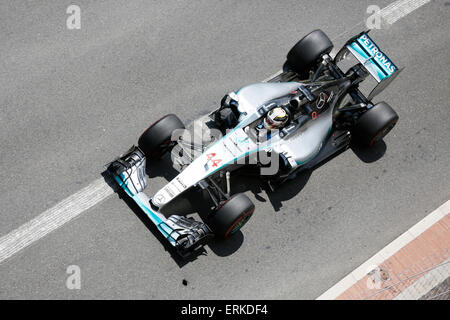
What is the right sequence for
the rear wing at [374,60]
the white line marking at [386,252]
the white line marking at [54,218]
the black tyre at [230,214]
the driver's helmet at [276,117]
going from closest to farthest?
the black tyre at [230,214]
the driver's helmet at [276,117]
the white line marking at [54,218]
the white line marking at [386,252]
the rear wing at [374,60]

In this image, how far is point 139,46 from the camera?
10.0 meters

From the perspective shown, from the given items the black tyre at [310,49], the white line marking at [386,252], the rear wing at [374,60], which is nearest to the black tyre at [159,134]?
the black tyre at [310,49]

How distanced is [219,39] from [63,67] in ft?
10.3

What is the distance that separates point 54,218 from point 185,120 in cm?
293

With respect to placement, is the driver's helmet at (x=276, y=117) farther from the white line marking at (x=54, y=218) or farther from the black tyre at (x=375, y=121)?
the white line marking at (x=54, y=218)

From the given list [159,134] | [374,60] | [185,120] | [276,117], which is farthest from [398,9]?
[159,134]

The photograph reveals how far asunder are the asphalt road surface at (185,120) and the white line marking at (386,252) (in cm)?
11

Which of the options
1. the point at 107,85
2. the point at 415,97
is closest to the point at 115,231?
the point at 107,85

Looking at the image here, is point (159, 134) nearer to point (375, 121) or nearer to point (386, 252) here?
point (375, 121)

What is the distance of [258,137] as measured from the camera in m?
8.30

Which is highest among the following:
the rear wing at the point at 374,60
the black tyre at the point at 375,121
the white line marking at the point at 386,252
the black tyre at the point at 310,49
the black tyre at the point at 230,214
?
the black tyre at the point at 310,49

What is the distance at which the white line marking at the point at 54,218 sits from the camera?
27.0 feet

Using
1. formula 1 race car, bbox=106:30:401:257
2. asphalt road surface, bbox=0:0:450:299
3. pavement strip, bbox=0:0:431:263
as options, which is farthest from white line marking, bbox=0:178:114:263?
formula 1 race car, bbox=106:30:401:257
